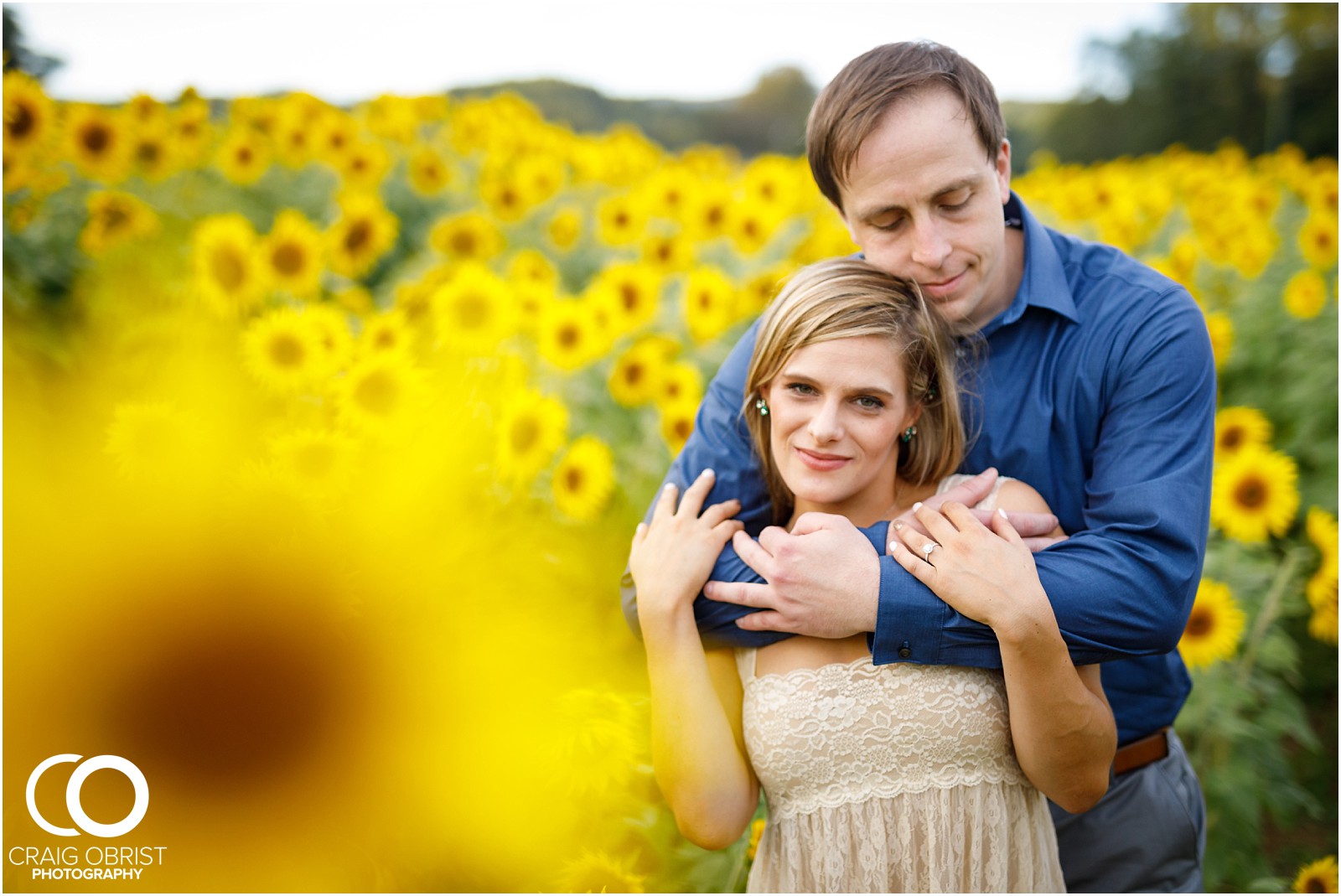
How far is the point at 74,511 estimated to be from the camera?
901 mm

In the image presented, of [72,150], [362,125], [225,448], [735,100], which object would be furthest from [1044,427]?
[735,100]

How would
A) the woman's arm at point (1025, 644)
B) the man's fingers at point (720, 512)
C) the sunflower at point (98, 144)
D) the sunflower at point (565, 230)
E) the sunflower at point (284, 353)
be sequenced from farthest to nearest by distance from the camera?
1. the sunflower at point (565, 230)
2. the sunflower at point (98, 144)
3. the sunflower at point (284, 353)
4. the man's fingers at point (720, 512)
5. the woman's arm at point (1025, 644)

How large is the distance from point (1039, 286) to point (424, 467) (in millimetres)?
1527

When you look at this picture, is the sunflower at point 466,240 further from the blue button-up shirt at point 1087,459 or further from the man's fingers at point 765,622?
the man's fingers at point 765,622

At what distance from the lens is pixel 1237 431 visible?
135 inches

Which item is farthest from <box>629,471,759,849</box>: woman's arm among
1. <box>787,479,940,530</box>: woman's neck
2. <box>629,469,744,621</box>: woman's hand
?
<box>787,479,940,530</box>: woman's neck

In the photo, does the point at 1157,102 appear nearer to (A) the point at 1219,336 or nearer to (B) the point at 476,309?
(A) the point at 1219,336

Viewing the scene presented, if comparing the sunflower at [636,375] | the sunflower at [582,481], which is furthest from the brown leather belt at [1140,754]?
the sunflower at [636,375]

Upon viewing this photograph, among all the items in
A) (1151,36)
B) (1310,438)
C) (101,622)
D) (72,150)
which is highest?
(1151,36)

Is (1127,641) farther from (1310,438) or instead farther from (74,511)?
(1310,438)

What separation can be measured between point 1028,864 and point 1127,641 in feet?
1.63

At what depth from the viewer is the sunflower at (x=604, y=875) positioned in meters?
1.59

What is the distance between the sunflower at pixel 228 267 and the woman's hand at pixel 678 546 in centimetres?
206

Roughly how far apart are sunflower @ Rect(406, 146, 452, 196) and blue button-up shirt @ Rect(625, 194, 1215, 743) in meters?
3.58
